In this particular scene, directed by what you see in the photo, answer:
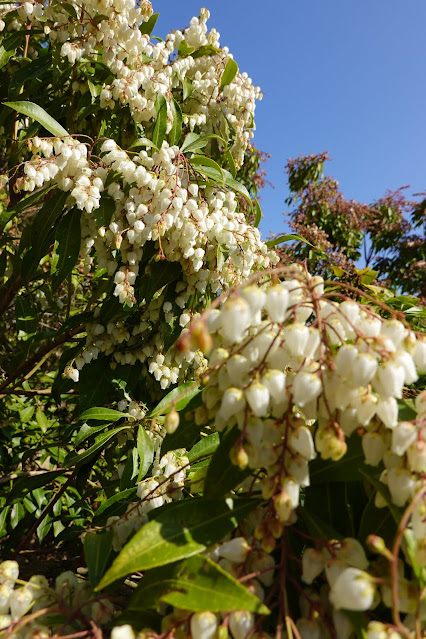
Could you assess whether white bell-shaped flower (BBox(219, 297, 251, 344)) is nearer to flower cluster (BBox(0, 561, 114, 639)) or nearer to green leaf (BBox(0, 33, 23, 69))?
flower cluster (BBox(0, 561, 114, 639))

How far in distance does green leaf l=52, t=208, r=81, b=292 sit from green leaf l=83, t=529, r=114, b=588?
1.07 meters

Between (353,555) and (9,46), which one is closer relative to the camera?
(353,555)

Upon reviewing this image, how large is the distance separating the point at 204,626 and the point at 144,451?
40.7 inches

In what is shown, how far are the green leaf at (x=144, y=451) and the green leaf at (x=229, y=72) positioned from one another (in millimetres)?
1866

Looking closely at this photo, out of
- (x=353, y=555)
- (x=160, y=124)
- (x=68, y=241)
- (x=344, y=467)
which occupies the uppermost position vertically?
(x=160, y=124)

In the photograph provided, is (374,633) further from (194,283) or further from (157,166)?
(157,166)

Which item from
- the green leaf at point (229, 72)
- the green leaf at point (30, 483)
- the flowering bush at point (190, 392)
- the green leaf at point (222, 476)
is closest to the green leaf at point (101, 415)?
the flowering bush at point (190, 392)

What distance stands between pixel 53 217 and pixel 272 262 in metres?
1.00

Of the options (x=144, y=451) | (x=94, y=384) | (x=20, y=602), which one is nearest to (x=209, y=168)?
(x=94, y=384)

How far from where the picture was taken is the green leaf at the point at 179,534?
76cm

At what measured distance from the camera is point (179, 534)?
823 millimetres

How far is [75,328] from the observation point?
7.57 ft

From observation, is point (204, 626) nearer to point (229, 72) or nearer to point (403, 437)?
point (403, 437)

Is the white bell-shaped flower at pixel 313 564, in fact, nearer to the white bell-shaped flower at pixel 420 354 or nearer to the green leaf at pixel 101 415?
the white bell-shaped flower at pixel 420 354
